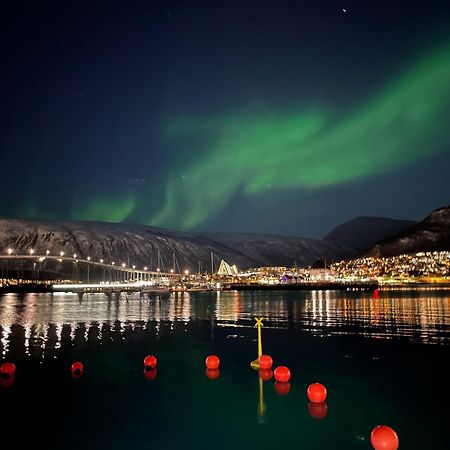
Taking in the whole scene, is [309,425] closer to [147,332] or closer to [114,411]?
[114,411]

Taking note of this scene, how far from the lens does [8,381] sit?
54.7ft

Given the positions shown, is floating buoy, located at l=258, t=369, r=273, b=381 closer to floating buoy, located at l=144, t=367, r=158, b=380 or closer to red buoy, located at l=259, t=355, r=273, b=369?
red buoy, located at l=259, t=355, r=273, b=369

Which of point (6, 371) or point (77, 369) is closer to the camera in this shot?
point (6, 371)

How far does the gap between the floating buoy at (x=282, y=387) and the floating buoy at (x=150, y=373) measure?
4.29 meters

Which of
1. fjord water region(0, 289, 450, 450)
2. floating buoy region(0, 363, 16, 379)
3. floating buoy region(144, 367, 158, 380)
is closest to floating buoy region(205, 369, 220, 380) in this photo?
fjord water region(0, 289, 450, 450)

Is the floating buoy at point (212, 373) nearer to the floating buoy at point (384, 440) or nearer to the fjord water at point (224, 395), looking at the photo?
the fjord water at point (224, 395)

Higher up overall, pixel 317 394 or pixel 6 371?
pixel 6 371

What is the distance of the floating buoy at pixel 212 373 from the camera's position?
17.3 metres

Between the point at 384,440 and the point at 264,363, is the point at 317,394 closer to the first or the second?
the point at 384,440

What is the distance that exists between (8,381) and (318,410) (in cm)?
1014

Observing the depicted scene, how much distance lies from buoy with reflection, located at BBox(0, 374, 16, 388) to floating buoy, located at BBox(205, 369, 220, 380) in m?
6.40

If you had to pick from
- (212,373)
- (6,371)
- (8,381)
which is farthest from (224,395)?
(6,371)

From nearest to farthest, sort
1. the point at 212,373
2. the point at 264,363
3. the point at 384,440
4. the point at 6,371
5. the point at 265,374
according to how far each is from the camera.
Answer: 1. the point at 384,440
2. the point at 6,371
3. the point at 265,374
4. the point at 212,373
5. the point at 264,363

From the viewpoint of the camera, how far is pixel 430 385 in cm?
1543
